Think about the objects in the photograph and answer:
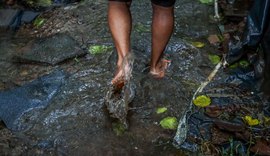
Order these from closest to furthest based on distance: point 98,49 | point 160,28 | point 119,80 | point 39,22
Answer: point 119,80 < point 160,28 < point 98,49 < point 39,22

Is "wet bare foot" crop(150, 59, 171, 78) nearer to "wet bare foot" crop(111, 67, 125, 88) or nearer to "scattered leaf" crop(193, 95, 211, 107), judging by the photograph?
"scattered leaf" crop(193, 95, 211, 107)

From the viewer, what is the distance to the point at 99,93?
322cm

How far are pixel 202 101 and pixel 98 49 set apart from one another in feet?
4.13

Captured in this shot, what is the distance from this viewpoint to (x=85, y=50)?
383 centimetres

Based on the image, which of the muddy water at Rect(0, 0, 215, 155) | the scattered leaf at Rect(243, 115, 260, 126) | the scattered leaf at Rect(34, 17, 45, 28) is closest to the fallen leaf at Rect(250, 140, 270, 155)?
the scattered leaf at Rect(243, 115, 260, 126)

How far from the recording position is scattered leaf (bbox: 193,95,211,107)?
10.1 ft

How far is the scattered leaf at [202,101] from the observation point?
3.09m

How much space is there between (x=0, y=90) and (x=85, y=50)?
0.93 metres

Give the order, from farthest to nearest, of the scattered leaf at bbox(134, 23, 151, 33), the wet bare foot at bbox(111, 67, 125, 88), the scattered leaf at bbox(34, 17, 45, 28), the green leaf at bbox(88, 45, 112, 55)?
the scattered leaf at bbox(34, 17, 45, 28), the scattered leaf at bbox(134, 23, 151, 33), the green leaf at bbox(88, 45, 112, 55), the wet bare foot at bbox(111, 67, 125, 88)

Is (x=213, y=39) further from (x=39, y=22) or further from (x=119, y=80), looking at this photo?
(x=39, y=22)

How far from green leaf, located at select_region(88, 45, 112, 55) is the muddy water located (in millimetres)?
50

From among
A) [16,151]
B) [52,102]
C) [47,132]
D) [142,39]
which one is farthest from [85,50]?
[16,151]

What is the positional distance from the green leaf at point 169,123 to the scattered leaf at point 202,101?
0.27 meters

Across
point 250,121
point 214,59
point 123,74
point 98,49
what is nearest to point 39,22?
point 98,49
